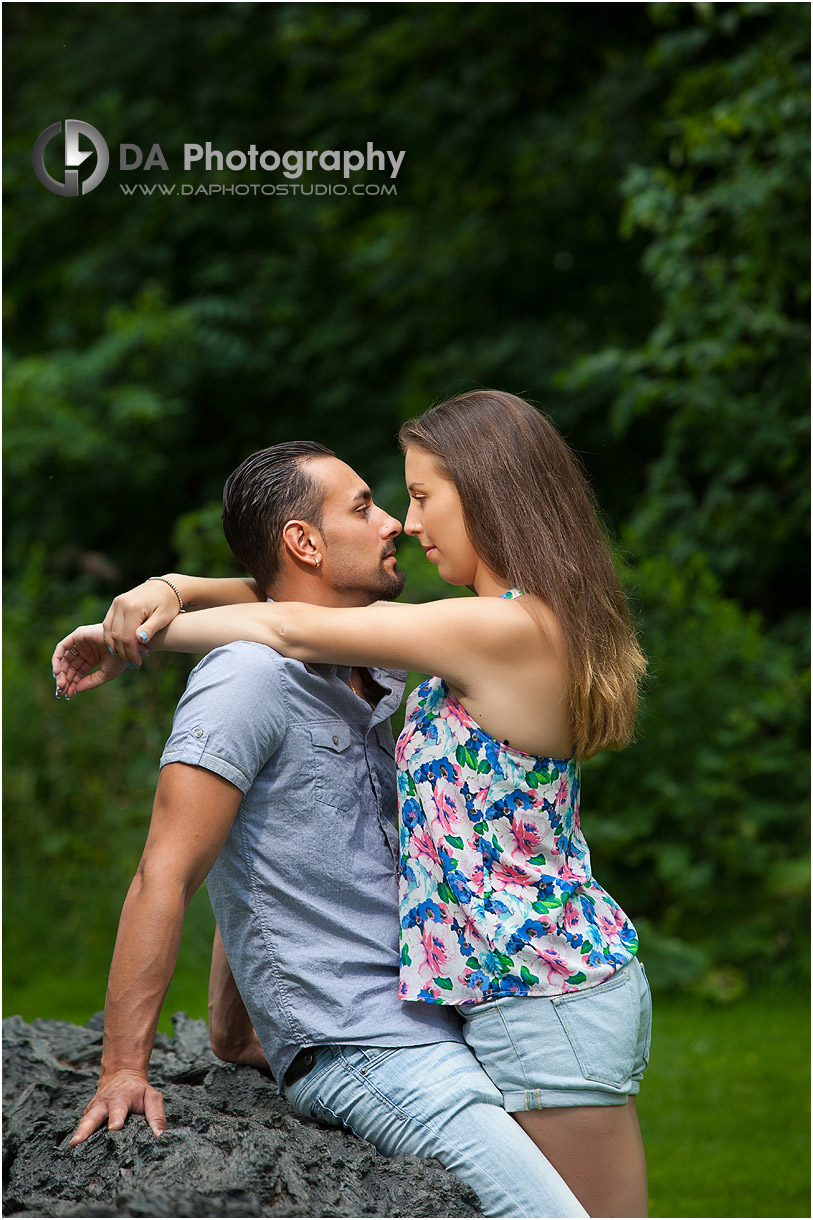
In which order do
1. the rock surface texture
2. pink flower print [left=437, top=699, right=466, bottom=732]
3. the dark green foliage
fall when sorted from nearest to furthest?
the rock surface texture → pink flower print [left=437, top=699, right=466, bottom=732] → the dark green foliage

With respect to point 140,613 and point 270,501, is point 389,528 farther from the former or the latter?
point 140,613

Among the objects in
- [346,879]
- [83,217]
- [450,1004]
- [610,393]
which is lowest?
[450,1004]

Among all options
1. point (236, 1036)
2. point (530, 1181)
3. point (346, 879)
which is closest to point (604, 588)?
point (346, 879)

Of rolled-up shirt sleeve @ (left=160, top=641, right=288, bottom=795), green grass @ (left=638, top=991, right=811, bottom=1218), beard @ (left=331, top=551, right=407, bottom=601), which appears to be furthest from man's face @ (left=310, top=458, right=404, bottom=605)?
green grass @ (left=638, top=991, right=811, bottom=1218)

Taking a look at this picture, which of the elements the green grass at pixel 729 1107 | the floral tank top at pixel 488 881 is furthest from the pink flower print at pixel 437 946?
the green grass at pixel 729 1107

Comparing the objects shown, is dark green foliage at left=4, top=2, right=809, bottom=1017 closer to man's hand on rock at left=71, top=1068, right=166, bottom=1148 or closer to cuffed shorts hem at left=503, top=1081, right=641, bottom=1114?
man's hand on rock at left=71, top=1068, right=166, bottom=1148

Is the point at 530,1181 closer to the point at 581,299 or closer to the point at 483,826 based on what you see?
the point at 483,826

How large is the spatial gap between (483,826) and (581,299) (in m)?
6.29

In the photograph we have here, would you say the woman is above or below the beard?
below

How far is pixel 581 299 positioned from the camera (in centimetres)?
771
